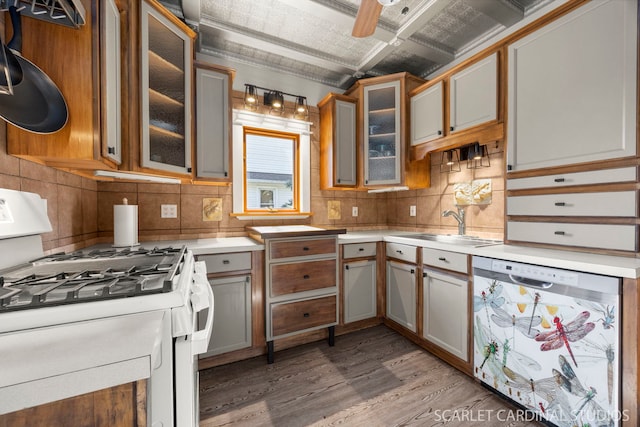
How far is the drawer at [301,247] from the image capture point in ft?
6.38

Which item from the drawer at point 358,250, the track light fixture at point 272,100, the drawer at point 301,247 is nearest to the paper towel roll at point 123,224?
the drawer at point 301,247

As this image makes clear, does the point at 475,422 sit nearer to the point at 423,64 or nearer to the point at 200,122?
the point at 200,122

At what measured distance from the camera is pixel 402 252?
7.27 feet

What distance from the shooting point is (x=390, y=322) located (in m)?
2.42

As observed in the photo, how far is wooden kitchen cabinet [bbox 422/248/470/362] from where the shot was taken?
1721 millimetres

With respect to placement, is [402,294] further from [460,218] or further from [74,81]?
[74,81]

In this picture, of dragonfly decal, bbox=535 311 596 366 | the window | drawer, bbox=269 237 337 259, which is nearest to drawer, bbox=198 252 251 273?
drawer, bbox=269 237 337 259

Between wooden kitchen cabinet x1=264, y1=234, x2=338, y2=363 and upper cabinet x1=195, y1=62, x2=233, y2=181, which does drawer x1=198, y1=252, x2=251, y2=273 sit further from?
upper cabinet x1=195, y1=62, x2=233, y2=181

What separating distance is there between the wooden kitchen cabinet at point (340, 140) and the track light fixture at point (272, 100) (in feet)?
0.82

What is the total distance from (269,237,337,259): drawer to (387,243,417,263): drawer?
0.56m

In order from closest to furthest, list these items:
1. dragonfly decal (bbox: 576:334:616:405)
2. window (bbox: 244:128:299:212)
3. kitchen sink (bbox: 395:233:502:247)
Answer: dragonfly decal (bbox: 576:334:616:405) → kitchen sink (bbox: 395:233:502:247) → window (bbox: 244:128:299:212)

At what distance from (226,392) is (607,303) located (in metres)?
2.04

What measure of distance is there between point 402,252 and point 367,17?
1.68 m

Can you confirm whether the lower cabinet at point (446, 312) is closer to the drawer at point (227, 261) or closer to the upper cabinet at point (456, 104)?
the upper cabinet at point (456, 104)
